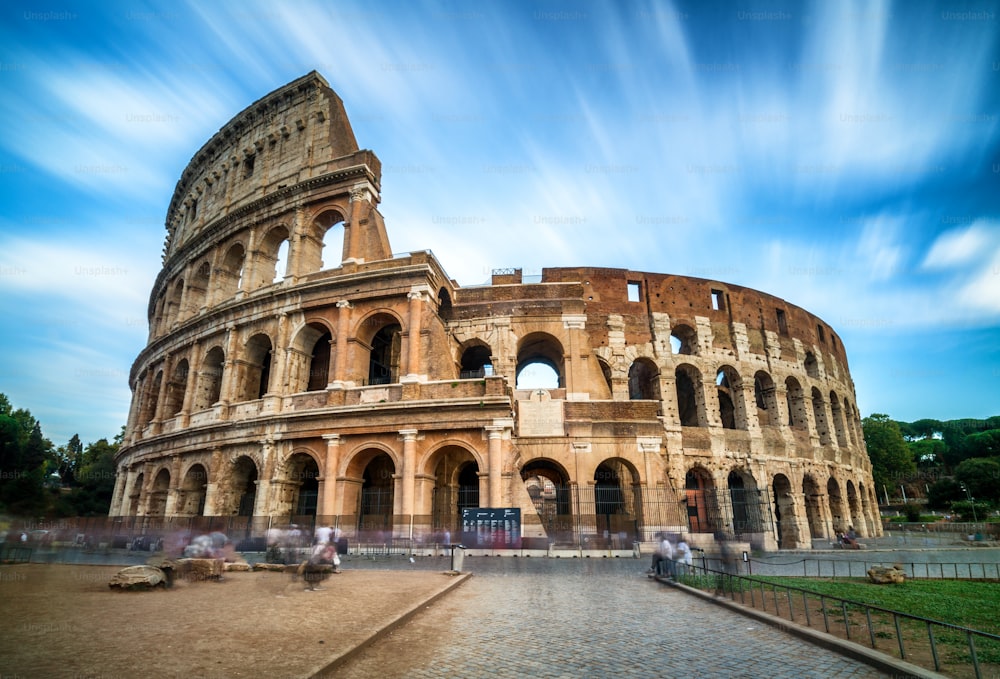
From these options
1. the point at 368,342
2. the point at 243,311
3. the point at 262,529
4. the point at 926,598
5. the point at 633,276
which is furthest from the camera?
the point at 633,276

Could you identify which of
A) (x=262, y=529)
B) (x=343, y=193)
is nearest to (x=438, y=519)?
(x=262, y=529)

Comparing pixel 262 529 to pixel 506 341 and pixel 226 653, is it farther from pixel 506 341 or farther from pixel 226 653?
Result: pixel 226 653

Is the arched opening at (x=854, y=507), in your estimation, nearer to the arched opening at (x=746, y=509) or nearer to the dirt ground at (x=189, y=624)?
the arched opening at (x=746, y=509)

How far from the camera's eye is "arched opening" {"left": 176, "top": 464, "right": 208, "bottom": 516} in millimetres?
20984

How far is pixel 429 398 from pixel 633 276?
1277 cm

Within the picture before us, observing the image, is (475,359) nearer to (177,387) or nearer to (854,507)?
(177,387)

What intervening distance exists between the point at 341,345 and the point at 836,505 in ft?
87.8

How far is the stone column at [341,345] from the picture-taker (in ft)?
61.7

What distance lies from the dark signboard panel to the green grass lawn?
6720 mm

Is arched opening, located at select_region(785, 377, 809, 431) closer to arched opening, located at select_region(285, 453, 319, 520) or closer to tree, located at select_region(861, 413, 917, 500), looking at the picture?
arched opening, located at select_region(285, 453, 319, 520)

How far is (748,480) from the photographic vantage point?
23656 millimetres

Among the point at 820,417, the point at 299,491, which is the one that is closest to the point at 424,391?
the point at 299,491

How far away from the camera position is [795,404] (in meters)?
27.6

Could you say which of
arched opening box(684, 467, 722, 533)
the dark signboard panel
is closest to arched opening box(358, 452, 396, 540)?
the dark signboard panel
